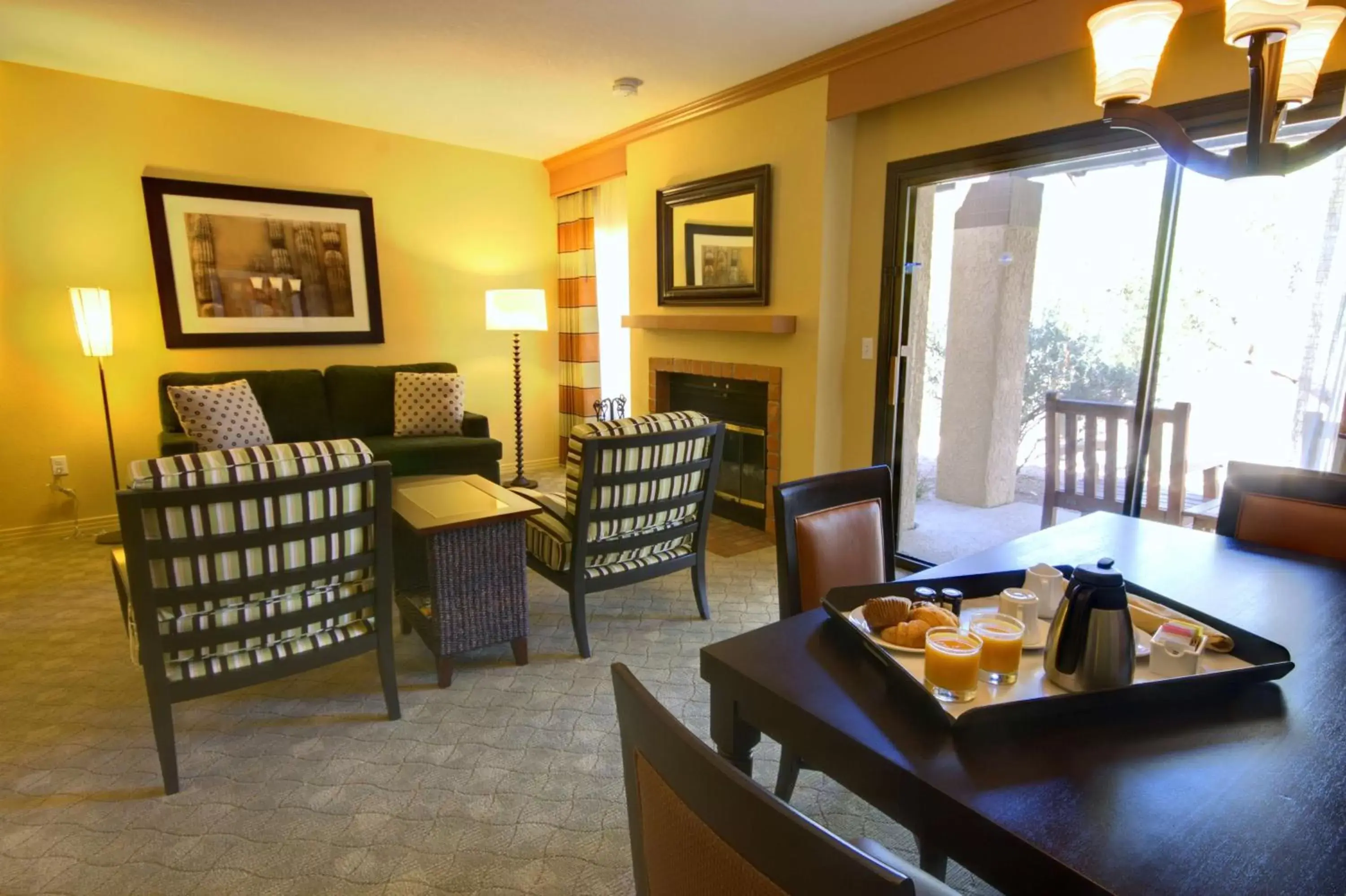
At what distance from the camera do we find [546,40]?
3.04m

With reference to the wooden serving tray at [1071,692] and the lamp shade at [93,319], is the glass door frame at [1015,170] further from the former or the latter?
the lamp shade at [93,319]

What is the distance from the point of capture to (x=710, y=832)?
1.89 feet

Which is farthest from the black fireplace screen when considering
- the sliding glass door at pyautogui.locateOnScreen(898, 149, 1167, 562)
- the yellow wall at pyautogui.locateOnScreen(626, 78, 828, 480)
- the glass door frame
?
the sliding glass door at pyautogui.locateOnScreen(898, 149, 1167, 562)

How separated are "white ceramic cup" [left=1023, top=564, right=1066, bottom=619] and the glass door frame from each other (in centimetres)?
58

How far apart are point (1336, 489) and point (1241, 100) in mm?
1378

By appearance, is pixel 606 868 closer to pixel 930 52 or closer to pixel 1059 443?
pixel 1059 443

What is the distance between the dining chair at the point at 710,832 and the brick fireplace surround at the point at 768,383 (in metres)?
2.80

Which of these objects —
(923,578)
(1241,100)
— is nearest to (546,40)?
(1241,100)

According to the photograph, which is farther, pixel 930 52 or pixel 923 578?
pixel 930 52

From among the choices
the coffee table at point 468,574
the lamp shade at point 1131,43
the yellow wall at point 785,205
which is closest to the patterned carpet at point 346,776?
the coffee table at point 468,574

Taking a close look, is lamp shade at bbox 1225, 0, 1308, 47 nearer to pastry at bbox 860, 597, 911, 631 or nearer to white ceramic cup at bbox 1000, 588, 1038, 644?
white ceramic cup at bbox 1000, 588, 1038, 644

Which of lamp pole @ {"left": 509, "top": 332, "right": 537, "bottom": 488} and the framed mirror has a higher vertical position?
the framed mirror

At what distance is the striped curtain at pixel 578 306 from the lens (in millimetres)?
5230

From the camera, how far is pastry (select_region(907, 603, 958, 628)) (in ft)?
3.63
